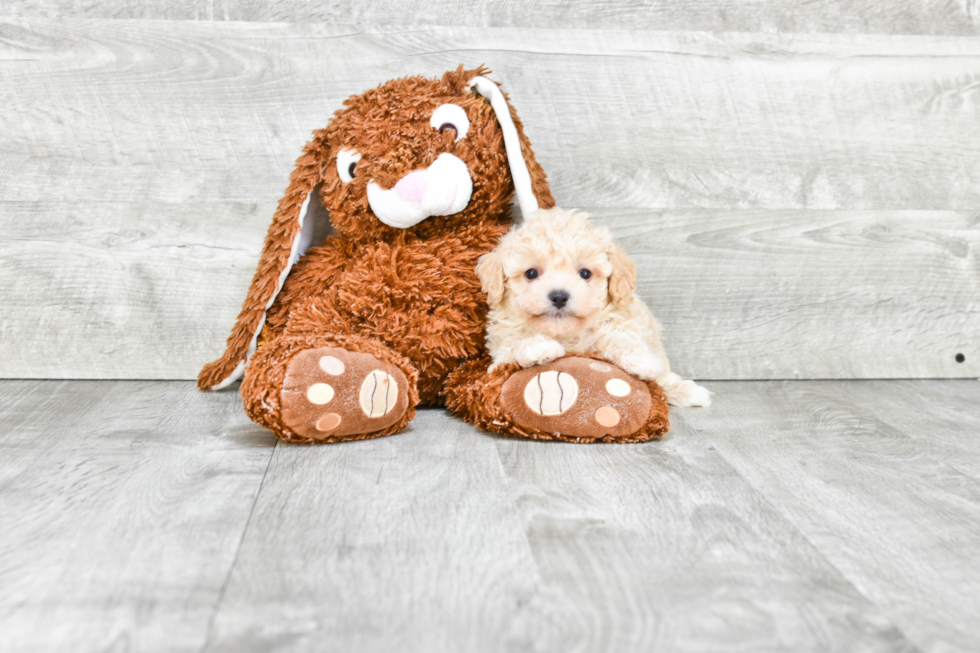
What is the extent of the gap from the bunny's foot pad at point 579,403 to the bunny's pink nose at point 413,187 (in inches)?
10.9

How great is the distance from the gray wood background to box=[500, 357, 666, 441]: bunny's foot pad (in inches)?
15.9

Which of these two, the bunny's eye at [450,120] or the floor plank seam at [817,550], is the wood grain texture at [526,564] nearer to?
the floor plank seam at [817,550]

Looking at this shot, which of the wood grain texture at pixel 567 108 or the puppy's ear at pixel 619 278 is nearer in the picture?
the puppy's ear at pixel 619 278

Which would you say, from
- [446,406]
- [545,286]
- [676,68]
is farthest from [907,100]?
[446,406]

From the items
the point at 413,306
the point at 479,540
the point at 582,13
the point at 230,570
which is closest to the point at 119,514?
the point at 230,570

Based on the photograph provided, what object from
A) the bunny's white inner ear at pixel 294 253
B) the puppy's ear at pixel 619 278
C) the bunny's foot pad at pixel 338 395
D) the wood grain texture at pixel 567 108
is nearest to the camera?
the bunny's foot pad at pixel 338 395

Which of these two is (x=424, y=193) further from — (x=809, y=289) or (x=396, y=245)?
(x=809, y=289)

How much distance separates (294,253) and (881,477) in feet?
2.63

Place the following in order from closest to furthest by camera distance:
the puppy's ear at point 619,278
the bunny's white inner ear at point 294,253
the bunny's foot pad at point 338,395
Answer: the bunny's foot pad at point 338,395 → the puppy's ear at point 619,278 → the bunny's white inner ear at point 294,253

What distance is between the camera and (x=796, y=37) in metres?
1.29

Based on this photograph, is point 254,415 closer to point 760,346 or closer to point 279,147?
point 279,147

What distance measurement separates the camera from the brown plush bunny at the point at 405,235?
103cm

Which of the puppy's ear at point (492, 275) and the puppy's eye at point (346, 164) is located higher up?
the puppy's eye at point (346, 164)

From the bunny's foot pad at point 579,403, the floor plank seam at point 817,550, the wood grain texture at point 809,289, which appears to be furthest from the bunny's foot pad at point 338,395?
the wood grain texture at point 809,289
